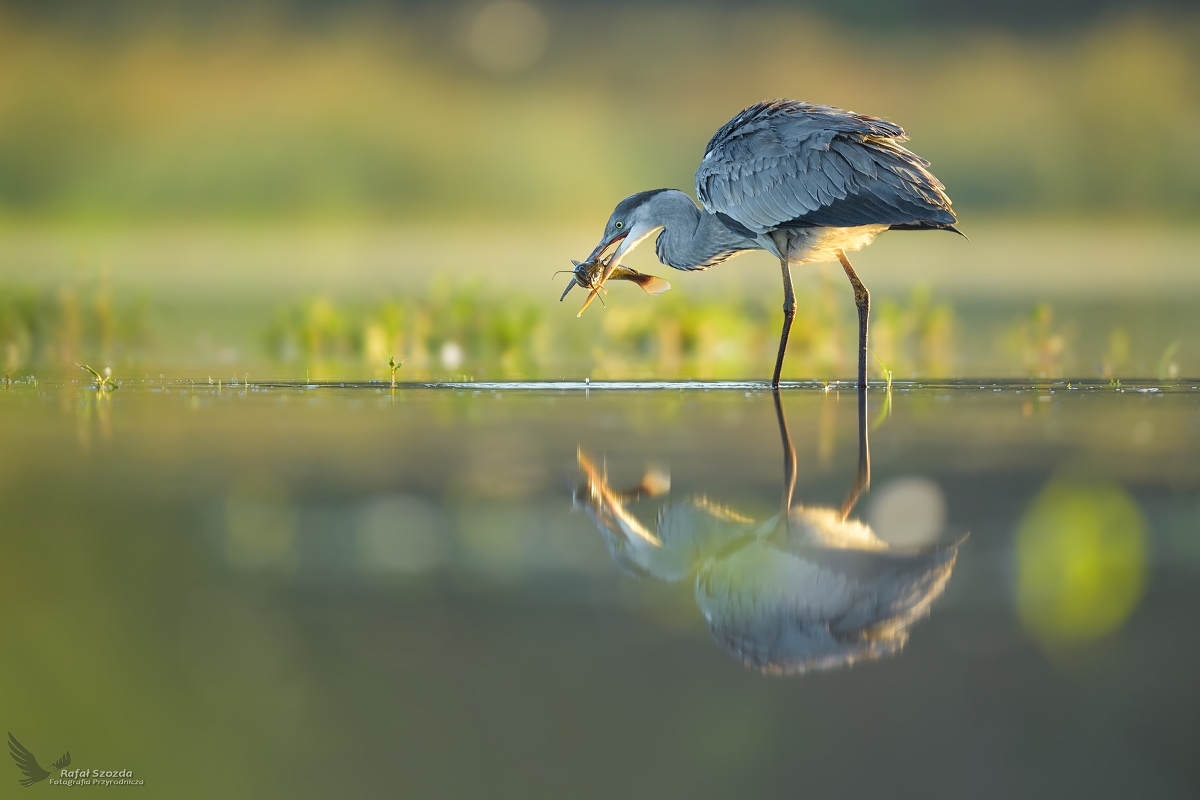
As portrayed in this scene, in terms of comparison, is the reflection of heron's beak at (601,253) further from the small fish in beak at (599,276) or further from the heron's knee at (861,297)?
the heron's knee at (861,297)

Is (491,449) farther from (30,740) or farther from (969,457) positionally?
(30,740)

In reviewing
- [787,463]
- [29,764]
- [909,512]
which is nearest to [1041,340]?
[787,463]

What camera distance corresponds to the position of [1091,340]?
790cm

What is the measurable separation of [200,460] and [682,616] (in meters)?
1.98

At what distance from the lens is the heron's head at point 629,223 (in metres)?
5.50

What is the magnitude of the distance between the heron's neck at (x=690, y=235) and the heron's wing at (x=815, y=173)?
0.29 metres

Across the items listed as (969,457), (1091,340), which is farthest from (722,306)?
(969,457)

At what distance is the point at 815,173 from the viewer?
15.7 feet

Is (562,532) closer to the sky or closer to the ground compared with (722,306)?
closer to the ground

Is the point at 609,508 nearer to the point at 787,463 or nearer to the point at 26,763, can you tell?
the point at 787,463

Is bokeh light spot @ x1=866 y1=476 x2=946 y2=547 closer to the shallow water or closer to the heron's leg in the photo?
the shallow water

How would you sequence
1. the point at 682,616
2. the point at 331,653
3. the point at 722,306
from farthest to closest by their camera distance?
the point at 722,306, the point at 682,616, the point at 331,653

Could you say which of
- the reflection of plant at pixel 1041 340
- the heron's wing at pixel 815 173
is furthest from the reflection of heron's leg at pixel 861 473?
the reflection of plant at pixel 1041 340

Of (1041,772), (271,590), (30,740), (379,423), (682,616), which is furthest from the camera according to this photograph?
(379,423)
